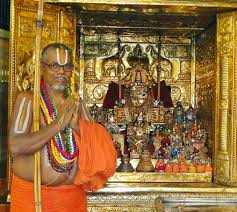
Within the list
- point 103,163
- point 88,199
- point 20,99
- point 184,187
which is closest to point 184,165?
point 184,187

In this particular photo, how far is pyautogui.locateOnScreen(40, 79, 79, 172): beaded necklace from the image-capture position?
4.16 m

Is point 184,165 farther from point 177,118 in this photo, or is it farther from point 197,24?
point 197,24

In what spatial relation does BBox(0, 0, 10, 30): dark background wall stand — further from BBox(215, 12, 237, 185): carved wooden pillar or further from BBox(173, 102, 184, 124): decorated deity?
BBox(215, 12, 237, 185): carved wooden pillar

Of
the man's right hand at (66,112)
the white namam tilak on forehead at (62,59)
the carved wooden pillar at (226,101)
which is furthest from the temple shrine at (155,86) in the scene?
the man's right hand at (66,112)

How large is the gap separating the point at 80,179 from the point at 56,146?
1.07 feet

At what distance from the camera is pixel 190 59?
669cm

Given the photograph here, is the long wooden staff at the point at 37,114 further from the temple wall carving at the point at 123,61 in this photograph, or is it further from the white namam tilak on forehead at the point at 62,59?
the temple wall carving at the point at 123,61

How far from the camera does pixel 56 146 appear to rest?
417 cm

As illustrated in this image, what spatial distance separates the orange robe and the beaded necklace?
3.2 inches

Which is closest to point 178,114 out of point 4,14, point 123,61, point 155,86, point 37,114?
point 155,86

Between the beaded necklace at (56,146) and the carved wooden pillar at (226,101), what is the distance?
5.53 feet

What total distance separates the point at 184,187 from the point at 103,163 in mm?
1200

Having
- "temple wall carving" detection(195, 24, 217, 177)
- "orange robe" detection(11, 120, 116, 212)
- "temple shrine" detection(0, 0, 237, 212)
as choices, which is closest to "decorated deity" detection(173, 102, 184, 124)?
"temple shrine" detection(0, 0, 237, 212)

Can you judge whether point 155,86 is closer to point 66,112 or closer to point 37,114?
point 66,112
